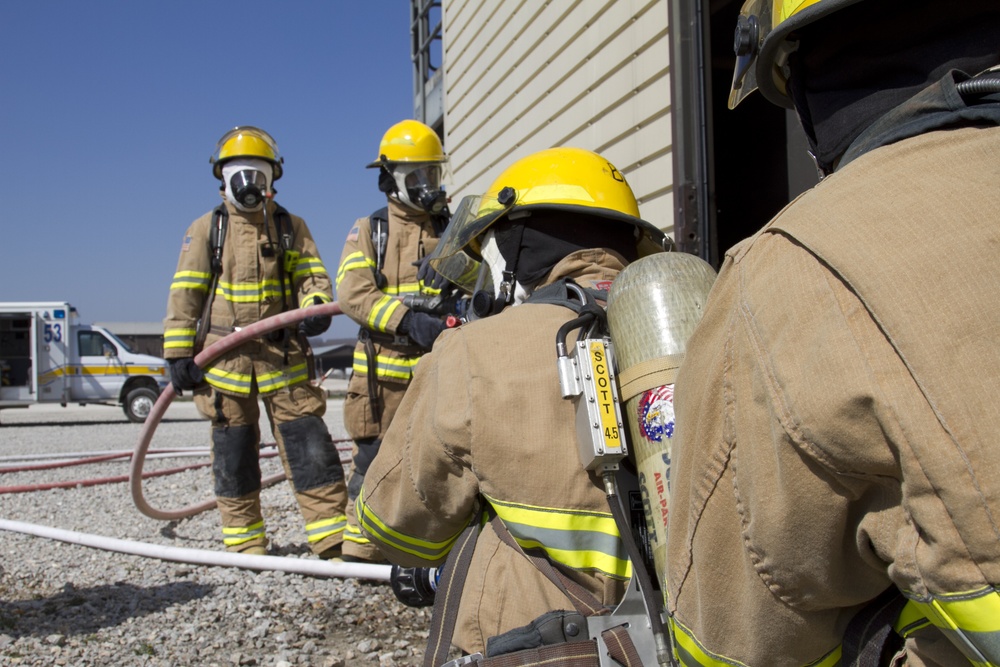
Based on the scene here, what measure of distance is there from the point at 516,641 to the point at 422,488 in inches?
13.3

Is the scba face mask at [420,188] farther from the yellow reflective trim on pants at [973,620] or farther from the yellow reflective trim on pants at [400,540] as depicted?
the yellow reflective trim on pants at [973,620]

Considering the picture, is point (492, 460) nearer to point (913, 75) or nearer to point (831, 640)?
point (831, 640)

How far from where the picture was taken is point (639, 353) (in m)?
1.35

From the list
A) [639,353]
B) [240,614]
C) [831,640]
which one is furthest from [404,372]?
[831,640]

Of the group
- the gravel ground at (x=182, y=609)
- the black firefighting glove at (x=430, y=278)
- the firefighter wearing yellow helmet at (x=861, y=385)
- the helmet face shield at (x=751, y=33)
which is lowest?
the gravel ground at (x=182, y=609)

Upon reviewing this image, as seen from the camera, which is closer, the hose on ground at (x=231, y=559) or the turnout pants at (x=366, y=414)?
the hose on ground at (x=231, y=559)

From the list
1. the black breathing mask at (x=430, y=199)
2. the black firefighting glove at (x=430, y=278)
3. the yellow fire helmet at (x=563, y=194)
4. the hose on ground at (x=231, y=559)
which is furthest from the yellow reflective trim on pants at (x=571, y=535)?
the black breathing mask at (x=430, y=199)

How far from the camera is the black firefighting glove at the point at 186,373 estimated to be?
4266mm

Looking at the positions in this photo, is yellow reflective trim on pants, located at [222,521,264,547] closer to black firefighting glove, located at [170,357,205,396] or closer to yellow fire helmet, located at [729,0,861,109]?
black firefighting glove, located at [170,357,205,396]

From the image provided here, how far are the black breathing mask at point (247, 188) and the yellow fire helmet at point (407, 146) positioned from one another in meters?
0.62

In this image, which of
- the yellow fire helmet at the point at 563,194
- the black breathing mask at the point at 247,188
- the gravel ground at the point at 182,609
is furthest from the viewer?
the black breathing mask at the point at 247,188

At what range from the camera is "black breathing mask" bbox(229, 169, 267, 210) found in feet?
14.5

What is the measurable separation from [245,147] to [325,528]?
2.10 meters

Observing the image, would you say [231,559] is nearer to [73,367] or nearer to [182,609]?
[182,609]
